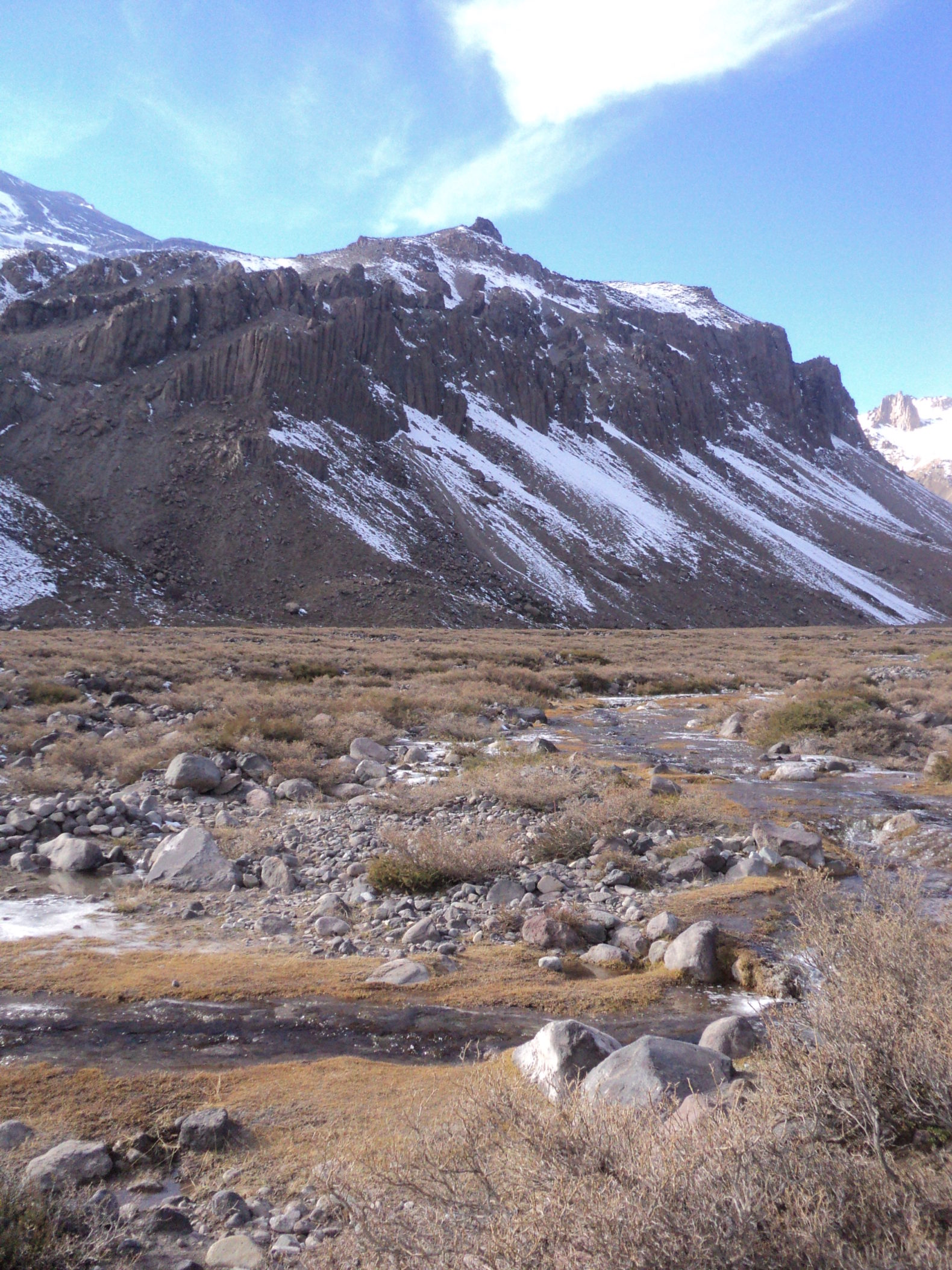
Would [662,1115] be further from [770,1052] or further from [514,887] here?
[514,887]

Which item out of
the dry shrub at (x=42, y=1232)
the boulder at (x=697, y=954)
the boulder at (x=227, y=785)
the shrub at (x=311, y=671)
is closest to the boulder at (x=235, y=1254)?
the dry shrub at (x=42, y=1232)

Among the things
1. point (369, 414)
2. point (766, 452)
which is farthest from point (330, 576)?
point (766, 452)

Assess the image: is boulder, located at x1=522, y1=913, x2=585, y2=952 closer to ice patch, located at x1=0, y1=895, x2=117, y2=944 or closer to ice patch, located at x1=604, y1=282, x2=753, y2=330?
ice patch, located at x1=0, y1=895, x2=117, y2=944

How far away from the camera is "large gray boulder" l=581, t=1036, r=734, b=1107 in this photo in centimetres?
347

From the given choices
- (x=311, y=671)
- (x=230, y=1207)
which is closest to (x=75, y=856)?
(x=230, y=1207)

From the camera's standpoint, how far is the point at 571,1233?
2094 millimetres

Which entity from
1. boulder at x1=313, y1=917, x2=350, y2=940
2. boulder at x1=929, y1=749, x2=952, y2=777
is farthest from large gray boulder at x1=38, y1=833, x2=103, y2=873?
boulder at x1=929, y1=749, x2=952, y2=777

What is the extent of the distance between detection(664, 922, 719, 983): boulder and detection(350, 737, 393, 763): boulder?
7.94m

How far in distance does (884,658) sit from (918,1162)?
1413 inches

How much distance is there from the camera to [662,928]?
6398 mm

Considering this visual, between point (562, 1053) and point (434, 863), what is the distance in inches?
140

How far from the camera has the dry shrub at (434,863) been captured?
742 centimetres

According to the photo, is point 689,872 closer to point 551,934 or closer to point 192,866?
point 551,934

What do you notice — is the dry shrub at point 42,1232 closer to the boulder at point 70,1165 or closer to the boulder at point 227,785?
the boulder at point 70,1165
